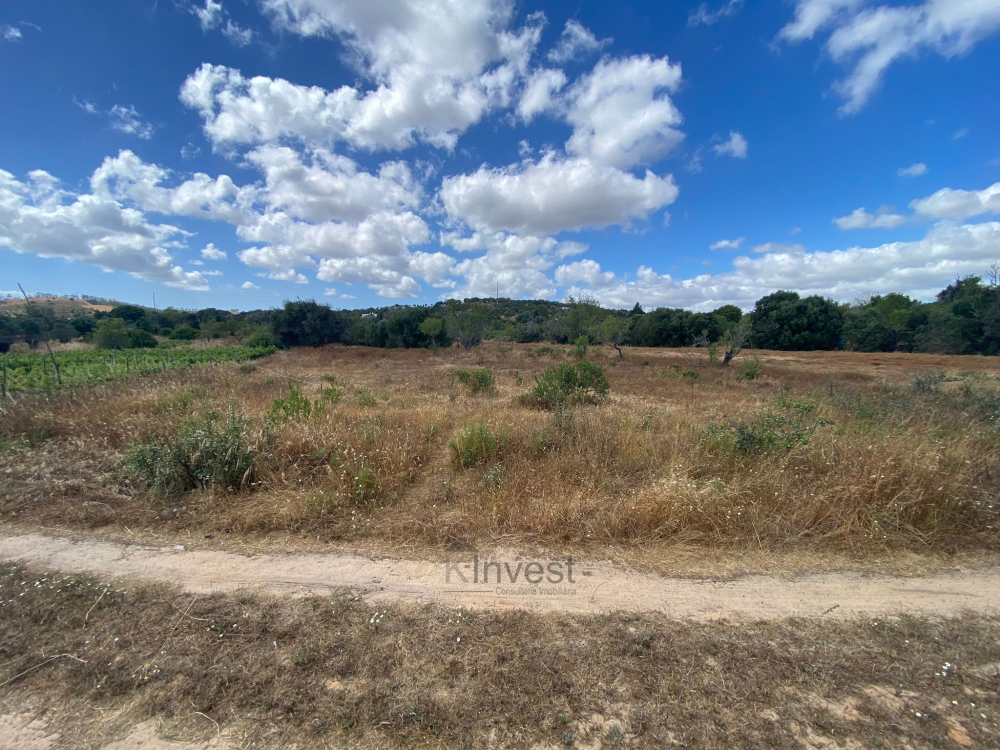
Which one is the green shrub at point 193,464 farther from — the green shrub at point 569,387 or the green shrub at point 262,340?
the green shrub at point 262,340

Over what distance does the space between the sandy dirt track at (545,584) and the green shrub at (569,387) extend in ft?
21.4

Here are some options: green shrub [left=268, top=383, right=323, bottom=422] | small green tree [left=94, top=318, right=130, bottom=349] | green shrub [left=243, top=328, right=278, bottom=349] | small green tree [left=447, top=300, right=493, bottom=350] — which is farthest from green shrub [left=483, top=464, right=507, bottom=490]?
small green tree [left=94, top=318, right=130, bottom=349]

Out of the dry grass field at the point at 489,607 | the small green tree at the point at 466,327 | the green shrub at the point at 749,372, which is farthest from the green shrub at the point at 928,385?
the small green tree at the point at 466,327

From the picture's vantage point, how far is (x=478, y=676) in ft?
6.68

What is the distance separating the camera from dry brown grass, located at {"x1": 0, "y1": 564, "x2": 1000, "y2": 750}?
1.79 metres

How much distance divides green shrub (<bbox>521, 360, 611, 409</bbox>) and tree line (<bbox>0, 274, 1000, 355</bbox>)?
62.2ft

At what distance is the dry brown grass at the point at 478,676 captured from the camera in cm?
179

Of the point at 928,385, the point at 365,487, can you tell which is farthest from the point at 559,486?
the point at 928,385

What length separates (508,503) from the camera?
383 centimetres

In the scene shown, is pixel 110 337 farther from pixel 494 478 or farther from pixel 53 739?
pixel 53 739

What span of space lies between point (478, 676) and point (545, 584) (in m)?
0.90

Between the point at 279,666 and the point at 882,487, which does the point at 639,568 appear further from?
the point at 882,487

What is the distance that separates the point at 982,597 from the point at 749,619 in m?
1.83

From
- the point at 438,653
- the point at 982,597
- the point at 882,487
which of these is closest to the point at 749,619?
the point at 982,597
